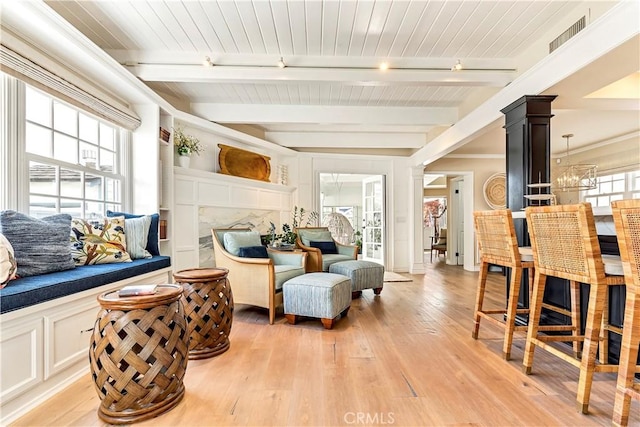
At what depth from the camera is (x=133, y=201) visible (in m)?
3.36

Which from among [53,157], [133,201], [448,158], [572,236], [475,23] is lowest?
[572,236]

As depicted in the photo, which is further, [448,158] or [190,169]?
[448,158]

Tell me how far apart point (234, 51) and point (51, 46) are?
1.43 metres

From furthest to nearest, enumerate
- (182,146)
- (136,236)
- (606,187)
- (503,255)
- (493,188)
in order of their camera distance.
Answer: (493,188) → (606,187) → (182,146) → (136,236) → (503,255)

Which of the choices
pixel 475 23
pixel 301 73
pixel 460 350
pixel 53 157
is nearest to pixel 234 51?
pixel 301 73

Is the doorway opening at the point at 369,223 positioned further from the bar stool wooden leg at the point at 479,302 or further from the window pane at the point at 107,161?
the window pane at the point at 107,161

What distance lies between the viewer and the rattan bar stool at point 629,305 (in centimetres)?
135

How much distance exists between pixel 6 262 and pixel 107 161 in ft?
5.77

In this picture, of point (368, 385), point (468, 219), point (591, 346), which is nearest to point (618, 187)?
point (468, 219)

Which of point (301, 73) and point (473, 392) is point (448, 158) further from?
point (473, 392)

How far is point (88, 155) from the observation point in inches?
113

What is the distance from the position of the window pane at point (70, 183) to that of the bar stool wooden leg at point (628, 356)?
3.72m

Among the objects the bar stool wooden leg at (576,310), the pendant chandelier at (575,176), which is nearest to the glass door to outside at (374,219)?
the pendant chandelier at (575,176)

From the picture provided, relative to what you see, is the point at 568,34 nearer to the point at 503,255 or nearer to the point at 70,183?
the point at 503,255
